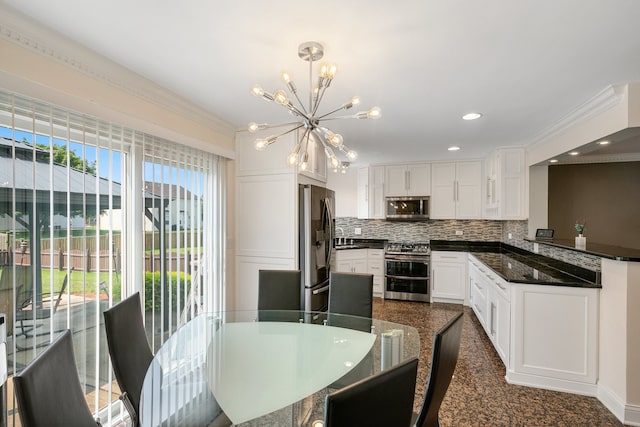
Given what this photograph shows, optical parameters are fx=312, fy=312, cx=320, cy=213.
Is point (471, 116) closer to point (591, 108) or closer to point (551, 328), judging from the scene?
point (591, 108)

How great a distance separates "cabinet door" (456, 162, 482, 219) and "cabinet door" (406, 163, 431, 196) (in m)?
0.48

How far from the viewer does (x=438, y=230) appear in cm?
563

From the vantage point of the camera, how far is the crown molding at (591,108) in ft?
7.45

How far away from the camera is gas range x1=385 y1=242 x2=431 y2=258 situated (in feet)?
17.2

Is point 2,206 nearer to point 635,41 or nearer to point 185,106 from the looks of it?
point 185,106

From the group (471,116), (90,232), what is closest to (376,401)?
(90,232)

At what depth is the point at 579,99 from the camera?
2.50 m

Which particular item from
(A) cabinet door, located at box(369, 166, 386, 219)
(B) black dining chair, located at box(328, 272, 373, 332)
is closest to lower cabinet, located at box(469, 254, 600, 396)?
(B) black dining chair, located at box(328, 272, 373, 332)

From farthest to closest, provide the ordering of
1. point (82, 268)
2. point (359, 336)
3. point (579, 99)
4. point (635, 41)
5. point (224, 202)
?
1. point (224, 202)
2. point (579, 99)
3. point (359, 336)
4. point (82, 268)
5. point (635, 41)

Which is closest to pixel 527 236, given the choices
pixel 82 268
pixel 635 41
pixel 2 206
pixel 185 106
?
pixel 635 41

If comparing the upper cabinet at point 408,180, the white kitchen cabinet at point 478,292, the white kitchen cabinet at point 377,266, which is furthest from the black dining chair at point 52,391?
the upper cabinet at point 408,180

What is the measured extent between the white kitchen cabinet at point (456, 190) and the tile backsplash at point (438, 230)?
0.30m

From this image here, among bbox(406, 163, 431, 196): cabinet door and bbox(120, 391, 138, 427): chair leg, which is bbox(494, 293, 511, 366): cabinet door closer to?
bbox(406, 163, 431, 196): cabinet door

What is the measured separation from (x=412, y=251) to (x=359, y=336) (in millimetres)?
3475
